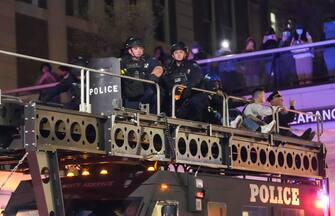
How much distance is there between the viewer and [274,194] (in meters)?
9.01

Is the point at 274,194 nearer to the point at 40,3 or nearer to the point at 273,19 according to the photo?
the point at 40,3

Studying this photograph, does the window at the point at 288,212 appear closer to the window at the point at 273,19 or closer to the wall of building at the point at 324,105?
the wall of building at the point at 324,105

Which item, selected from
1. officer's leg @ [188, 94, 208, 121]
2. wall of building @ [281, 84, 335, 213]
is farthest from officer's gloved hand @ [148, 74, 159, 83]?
wall of building @ [281, 84, 335, 213]

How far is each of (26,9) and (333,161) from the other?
13743 mm

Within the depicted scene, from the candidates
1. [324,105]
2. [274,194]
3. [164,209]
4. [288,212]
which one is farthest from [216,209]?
[324,105]

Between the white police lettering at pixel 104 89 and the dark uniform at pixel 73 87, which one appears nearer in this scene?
the white police lettering at pixel 104 89

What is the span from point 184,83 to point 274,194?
1692mm

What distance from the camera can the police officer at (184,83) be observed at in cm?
889

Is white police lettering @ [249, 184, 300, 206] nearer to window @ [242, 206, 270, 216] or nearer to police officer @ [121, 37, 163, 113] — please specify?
window @ [242, 206, 270, 216]

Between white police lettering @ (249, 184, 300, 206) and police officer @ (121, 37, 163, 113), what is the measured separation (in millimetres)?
1475

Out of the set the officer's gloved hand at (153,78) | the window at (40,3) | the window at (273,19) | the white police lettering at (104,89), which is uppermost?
the window at (273,19)

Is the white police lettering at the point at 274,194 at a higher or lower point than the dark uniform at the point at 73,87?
lower

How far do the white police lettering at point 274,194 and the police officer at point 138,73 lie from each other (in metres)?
1.47

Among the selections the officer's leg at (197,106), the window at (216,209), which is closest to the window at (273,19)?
the officer's leg at (197,106)
